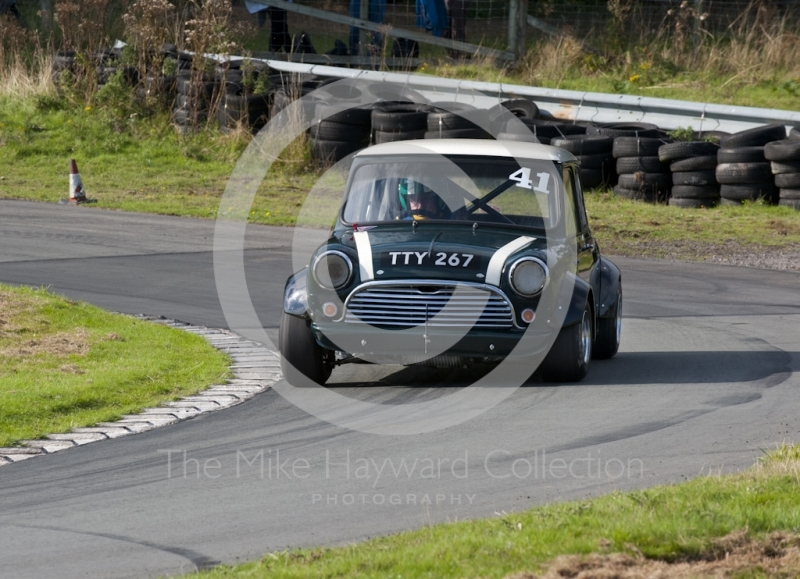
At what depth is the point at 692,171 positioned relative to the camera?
1692cm

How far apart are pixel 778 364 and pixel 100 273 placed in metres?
7.14

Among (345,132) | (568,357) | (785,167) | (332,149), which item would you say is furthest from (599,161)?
(568,357)

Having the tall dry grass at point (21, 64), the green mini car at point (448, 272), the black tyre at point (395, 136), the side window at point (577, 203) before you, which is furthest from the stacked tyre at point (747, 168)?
the tall dry grass at point (21, 64)

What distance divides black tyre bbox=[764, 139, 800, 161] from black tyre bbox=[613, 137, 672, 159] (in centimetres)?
152

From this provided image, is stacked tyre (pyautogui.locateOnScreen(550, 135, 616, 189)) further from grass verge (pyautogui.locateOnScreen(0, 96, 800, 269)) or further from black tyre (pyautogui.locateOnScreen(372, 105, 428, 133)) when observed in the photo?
black tyre (pyautogui.locateOnScreen(372, 105, 428, 133))

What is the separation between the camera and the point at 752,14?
2802 cm

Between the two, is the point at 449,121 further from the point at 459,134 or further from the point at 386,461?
the point at 386,461

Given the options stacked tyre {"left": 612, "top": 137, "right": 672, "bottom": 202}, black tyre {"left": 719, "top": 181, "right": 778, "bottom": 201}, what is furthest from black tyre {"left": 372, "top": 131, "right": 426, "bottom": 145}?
black tyre {"left": 719, "top": 181, "right": 778, "bottom": 201}

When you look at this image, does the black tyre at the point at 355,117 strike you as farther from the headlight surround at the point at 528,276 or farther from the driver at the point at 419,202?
the headlight surround at the point at 528,276

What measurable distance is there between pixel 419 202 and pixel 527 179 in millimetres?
777

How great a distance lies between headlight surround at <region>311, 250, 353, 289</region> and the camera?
7512 mm

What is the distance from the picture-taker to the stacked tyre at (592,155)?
1738 centimetres

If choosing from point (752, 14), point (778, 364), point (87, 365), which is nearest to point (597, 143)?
point (778, 364)

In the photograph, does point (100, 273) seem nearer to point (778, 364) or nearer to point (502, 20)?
point (778, 364)
